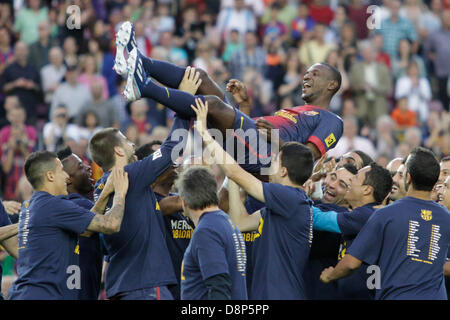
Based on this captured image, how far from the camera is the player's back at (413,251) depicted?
6.00m

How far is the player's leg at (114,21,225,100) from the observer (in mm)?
6703

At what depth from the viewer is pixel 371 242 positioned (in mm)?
6094

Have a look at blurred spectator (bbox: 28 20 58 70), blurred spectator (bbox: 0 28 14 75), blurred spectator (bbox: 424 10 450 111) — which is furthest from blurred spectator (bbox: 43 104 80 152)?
blurred spectator (bbox: 424 10 450 111)

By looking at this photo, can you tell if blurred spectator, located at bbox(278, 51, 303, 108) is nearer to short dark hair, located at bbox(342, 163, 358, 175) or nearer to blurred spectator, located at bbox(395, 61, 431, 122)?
blurred spectator, located at bbox(395, 61, 431, 122)

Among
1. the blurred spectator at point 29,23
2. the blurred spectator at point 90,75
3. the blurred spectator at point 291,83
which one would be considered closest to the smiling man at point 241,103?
the blurred spectator at point 291,83

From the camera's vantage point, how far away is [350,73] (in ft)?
48.6

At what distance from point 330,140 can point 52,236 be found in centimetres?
283

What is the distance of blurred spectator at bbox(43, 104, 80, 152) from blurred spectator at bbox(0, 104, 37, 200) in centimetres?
25

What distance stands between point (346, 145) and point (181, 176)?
7.63 meters

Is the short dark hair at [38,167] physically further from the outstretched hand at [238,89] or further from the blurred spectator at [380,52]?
the blurred spectator at [380,52]

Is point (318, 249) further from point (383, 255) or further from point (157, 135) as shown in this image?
point (157, 135)

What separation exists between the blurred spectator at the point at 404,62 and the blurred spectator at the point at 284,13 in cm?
227
